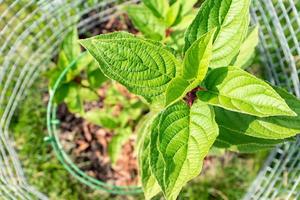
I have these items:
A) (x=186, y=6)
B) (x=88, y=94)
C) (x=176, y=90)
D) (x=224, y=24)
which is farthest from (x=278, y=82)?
(x=176, y=90)

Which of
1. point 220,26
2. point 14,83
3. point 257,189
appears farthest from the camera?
point 14,83

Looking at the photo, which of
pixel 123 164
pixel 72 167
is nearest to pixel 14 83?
pixel 72 167

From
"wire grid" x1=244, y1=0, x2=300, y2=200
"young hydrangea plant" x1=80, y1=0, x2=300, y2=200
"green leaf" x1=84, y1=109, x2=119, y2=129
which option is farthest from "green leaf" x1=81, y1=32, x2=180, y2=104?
"green leaf" x1=84, y1=109, x2=119, y2=129

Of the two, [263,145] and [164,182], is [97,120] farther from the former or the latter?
[164,182]

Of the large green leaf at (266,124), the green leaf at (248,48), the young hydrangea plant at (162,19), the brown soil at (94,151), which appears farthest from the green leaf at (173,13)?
the brown soil at (94,151)

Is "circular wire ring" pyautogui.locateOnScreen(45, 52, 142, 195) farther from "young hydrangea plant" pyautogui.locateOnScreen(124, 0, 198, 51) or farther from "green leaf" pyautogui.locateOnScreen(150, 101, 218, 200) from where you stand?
"green leaf" pyautogui.locateOnScreen(150, 101, 218, 200)

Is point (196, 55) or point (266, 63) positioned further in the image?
point (266, 63)
